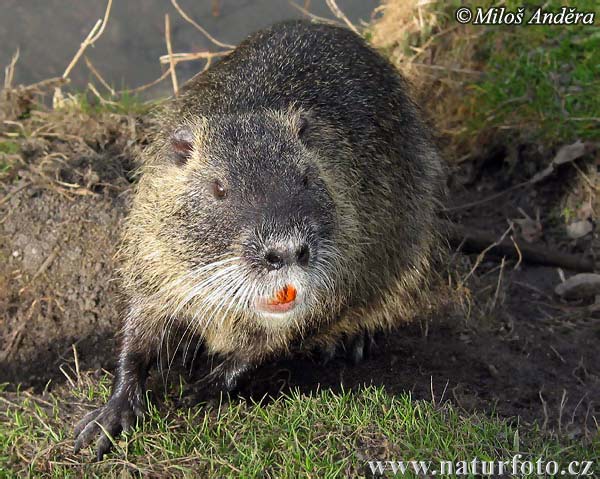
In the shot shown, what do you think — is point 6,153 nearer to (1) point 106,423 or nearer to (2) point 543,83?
(1) point 106,423

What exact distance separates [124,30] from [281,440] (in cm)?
453

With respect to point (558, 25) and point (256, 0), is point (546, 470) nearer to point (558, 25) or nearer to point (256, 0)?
point (558, 25)

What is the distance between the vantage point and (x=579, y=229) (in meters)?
4.57

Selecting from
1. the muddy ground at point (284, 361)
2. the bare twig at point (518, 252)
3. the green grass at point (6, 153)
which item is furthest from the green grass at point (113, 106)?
the bare twig at point (518, 252)

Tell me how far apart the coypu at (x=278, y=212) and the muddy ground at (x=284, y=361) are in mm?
262

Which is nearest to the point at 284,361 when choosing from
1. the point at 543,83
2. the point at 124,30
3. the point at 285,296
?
the point at 285,296

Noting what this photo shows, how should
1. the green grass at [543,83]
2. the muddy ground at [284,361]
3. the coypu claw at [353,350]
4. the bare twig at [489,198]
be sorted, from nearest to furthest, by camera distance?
the muddy ground at [284,361] → the coypu claw at [353,350] → the green grass at [543,83] → the bare twig at [489,198]

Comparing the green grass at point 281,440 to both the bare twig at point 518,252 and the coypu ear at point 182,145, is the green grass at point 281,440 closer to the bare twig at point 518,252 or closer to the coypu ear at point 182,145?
the coypu ear at point 182,145

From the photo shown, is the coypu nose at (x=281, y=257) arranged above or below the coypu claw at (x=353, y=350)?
above

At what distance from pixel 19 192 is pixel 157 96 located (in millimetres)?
1914

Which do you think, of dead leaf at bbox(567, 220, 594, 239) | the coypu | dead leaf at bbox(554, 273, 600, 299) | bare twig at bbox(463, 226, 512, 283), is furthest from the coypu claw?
dead leaf at bbox(567, 220, 594, 239)

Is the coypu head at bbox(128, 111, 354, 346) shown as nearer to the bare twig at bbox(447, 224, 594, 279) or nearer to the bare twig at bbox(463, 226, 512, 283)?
the bare twig at bbox(463, 226, 512, 283)

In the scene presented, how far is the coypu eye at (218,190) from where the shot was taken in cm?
272

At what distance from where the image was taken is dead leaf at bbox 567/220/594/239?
4547mm
